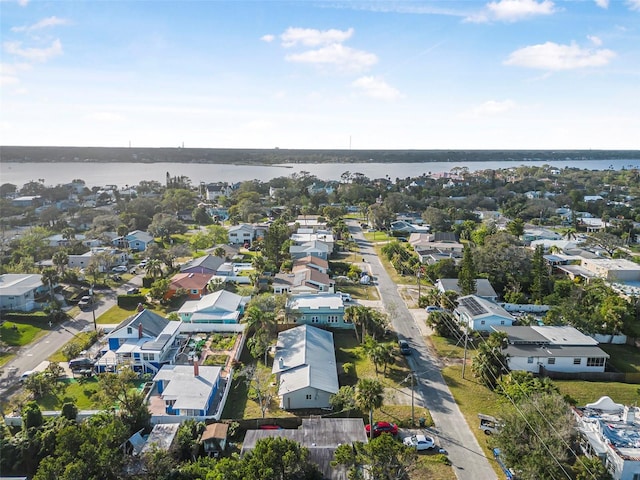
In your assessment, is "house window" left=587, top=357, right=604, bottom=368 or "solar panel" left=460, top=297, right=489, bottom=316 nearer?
"house window" left=587, top=357, right=604, bottom=368

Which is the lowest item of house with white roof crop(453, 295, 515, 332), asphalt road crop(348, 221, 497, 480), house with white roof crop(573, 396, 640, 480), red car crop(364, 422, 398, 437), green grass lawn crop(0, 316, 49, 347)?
asphalt road crop(348, 221, 497, 480)

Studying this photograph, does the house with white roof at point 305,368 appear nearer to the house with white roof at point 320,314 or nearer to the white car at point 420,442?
the house with white roof at point 320,314

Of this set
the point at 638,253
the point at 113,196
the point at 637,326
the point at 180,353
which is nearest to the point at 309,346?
the point at 180,353

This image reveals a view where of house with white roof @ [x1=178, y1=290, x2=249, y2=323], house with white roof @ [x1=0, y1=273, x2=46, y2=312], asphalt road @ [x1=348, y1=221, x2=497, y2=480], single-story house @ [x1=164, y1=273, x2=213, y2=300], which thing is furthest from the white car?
house with white roof @ [x1=0, y1=273, x2=46, y2=312]

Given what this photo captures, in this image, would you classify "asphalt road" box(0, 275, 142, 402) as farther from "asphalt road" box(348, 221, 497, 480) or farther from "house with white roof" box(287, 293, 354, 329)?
"asphalt road" box(348, 221, 497, 480)

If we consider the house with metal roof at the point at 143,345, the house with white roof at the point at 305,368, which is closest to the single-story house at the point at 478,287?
the house with white roof at the point at 305,368
